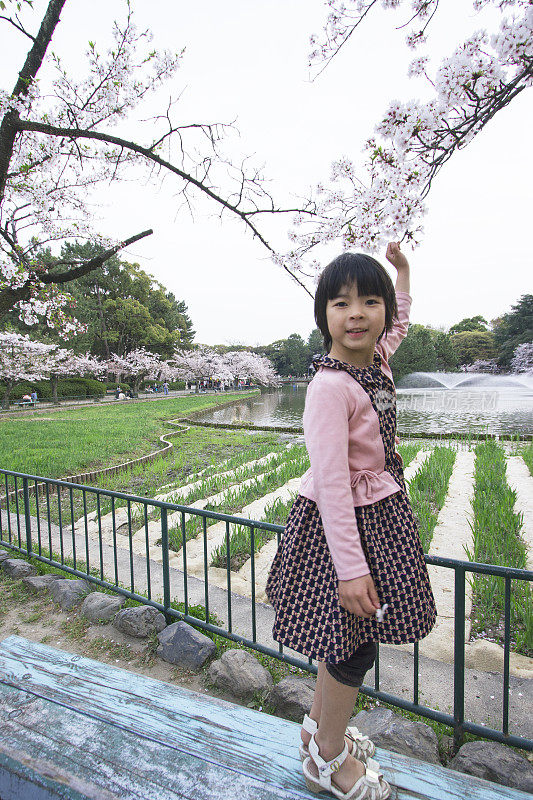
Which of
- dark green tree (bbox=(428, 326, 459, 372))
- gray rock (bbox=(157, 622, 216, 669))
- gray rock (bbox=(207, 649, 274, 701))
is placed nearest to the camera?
gray rock (bbox=(207, 649, 274, 701))

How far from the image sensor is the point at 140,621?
2.50 m

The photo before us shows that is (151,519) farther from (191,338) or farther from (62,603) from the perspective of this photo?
(191,338)

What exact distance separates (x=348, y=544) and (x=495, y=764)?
110 cm

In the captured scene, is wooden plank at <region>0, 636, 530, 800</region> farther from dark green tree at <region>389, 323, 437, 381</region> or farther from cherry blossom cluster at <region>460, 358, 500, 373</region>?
cherry blossom cluster at <region>460, 358, 500, 373</region>

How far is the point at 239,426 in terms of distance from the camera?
1385cm

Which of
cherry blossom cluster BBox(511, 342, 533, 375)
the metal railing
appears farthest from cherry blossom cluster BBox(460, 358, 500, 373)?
the metal railing

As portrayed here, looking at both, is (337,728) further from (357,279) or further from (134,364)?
(134,364)

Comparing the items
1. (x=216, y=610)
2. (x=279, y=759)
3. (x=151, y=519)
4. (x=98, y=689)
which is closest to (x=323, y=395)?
(x=279, y=759)

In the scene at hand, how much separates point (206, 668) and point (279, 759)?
1136 millimetres

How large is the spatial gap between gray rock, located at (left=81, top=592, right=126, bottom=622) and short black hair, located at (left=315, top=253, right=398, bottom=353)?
246cm

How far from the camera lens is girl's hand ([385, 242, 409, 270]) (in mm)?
1417

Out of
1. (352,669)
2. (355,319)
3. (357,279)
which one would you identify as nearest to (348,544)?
(352,669)

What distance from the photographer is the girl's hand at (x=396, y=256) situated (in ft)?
4.65

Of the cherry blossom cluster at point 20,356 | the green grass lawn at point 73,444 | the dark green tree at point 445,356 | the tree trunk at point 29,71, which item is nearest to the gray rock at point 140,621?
the tree trunk at point 29,71
